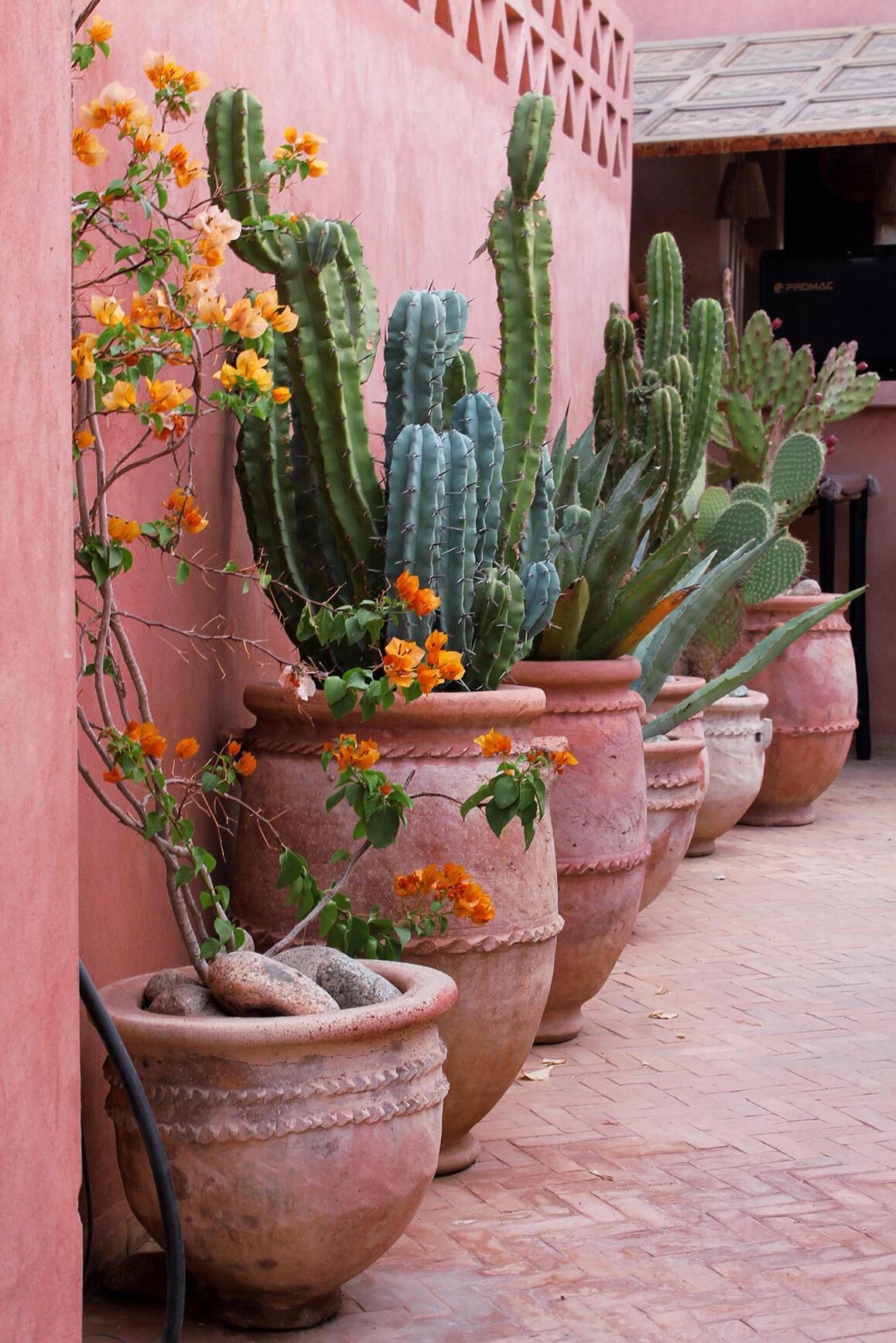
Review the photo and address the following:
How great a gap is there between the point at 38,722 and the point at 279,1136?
0.89m

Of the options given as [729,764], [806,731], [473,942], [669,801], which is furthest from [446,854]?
[806,731]

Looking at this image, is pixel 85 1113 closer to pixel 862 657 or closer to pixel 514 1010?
pixel 514 1010

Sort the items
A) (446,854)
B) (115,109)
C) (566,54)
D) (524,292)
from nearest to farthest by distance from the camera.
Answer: (115,109) < (446,854) < (524,292) < (566,54)

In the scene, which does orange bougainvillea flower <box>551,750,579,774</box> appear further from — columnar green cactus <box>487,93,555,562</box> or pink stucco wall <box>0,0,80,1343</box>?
pink stucco wall <box>0,0,80,1343</box>

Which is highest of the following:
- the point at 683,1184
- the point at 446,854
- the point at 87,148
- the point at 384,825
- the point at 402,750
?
the point at 87,148

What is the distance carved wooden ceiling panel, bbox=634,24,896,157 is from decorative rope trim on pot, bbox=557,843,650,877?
5778mm

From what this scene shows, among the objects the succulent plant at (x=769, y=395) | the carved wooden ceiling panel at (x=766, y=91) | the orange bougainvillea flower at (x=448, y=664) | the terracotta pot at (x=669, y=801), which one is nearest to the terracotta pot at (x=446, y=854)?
the orange bougainvillea flower at (x=448, y=664)

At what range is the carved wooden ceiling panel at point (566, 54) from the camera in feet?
18.1

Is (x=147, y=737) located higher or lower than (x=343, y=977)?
higher

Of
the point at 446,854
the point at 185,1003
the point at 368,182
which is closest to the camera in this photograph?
the point at 185,1003

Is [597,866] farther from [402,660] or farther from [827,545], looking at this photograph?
[827,545]

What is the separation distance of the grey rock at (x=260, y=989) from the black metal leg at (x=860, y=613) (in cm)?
829

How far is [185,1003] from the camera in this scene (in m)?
2.65

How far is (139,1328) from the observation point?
2686 mm
